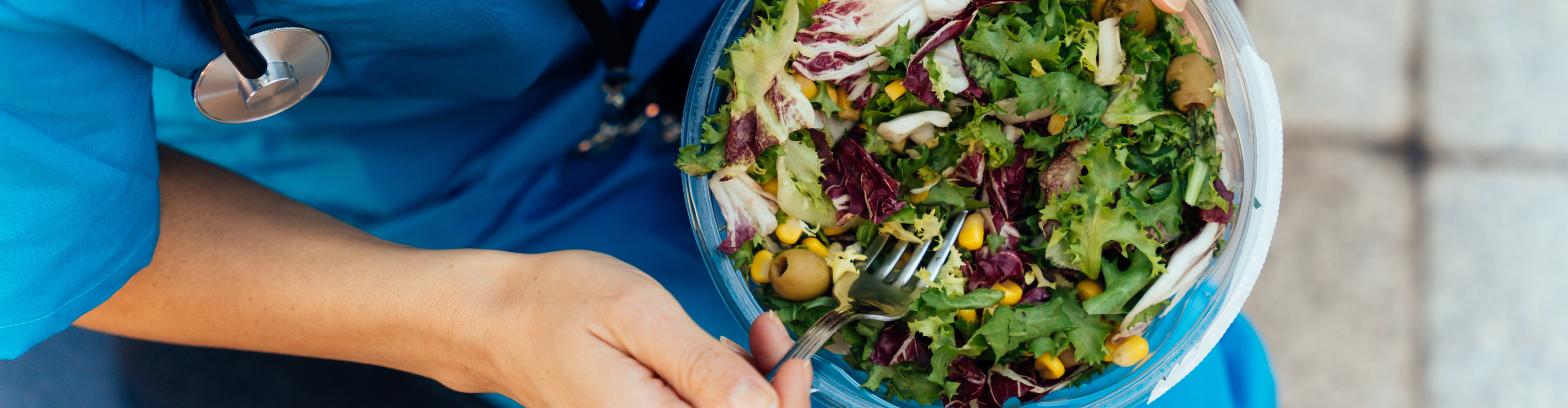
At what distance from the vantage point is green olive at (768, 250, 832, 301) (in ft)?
3.92

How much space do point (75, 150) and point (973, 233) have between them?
1202mm

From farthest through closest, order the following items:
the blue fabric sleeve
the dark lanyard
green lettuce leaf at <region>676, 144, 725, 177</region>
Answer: green lettuce leaf at <region>676, 144, 725, 177</region> → the dark lanyard → the blue fabric sleeve

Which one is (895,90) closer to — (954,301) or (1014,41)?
(1014,41)

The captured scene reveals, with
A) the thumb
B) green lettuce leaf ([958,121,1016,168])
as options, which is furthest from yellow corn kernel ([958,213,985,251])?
the thumb

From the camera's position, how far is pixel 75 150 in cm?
82

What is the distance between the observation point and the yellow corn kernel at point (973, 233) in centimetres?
125

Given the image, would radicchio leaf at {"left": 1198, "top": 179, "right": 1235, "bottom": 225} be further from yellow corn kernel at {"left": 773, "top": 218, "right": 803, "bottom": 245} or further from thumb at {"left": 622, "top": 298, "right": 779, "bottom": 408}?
thumb at {"left": 622, "top": 298, "right": 779, "bottom": 408}

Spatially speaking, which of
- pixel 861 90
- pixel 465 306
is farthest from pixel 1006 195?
pixel 465 306

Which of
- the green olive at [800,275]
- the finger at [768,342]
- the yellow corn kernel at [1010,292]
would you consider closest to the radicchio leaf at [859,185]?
the green olive at [800,275]

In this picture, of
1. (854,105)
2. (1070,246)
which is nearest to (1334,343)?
(1070,246)

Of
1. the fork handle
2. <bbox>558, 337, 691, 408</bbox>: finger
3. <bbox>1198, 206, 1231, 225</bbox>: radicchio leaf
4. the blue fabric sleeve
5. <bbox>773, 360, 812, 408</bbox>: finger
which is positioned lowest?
the fork handle

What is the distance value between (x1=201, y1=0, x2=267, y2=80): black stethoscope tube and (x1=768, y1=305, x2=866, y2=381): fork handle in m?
0.72

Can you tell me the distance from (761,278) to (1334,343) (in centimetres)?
215

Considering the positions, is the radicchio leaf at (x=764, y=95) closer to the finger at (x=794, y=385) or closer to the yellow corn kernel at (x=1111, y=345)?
the finger at (x=794, y=385)
